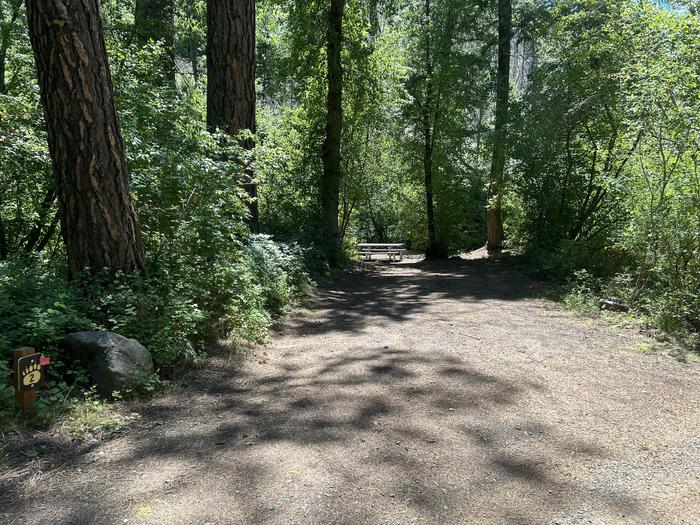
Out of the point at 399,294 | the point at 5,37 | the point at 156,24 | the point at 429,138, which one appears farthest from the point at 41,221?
the point at 429,138

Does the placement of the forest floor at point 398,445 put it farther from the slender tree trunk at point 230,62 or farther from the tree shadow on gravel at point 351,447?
the slender tree trunk at point 230,62

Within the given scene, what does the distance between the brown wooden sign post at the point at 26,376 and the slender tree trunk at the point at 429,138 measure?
17.1 metres

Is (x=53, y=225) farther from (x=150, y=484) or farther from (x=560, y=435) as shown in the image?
(x=560, y=435)

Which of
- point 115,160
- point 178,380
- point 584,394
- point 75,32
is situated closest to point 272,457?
point 178,380

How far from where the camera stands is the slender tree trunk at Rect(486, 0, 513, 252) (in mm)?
14830

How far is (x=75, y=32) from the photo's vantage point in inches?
168

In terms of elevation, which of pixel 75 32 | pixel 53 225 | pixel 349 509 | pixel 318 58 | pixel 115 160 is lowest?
pixel 349 509

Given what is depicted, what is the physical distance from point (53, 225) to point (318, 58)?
→ 9924mm

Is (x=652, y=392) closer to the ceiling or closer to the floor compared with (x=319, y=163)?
closer to the floor

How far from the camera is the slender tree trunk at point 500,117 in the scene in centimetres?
1483

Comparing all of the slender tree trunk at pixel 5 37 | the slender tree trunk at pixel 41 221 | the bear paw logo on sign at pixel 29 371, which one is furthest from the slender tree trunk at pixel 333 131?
the bear paw logo on sign at pixel 29 371

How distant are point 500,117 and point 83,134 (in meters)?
13.5

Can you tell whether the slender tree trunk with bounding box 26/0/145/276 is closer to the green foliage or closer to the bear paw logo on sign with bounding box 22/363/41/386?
the bear paw logo on sign with bounding box 22/363/41/386

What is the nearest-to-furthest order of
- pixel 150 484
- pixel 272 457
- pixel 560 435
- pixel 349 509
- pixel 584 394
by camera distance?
1. pixel 349 509
2. pixel 150 484
3. pixel 272 457
4. pixel 560 435
5. pixel 584 394
